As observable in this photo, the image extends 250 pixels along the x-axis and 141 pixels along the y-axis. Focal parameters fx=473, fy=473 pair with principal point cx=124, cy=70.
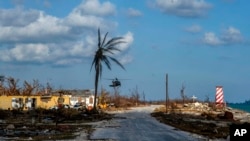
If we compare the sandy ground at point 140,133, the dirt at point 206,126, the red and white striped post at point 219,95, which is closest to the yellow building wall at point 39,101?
the red and white striped post at point 219,95

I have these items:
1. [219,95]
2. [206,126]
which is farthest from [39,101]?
[206,126]

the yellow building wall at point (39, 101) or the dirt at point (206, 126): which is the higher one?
the yellow building wall at point (39, 101)

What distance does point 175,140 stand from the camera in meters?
26.8

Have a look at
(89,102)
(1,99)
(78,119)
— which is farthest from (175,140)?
(89,102)

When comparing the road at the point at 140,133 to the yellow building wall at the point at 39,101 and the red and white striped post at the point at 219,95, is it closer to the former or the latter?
the red and white striped post at the point at 219,95

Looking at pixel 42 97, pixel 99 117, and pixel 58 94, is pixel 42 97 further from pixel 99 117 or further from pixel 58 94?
pixel 99 117

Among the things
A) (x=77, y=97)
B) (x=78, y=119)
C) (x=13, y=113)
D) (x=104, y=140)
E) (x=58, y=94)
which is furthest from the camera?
(x=77, y=97)

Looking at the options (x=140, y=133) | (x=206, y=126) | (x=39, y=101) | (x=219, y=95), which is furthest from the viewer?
(x=39, y=101)

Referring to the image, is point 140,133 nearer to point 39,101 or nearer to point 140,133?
point 140,133

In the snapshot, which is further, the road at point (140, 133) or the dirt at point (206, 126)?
the dirt at point (206, 126)

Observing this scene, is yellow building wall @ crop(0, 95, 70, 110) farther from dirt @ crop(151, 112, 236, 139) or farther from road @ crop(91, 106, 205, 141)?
road @ crop(91, 106, 205, 141)

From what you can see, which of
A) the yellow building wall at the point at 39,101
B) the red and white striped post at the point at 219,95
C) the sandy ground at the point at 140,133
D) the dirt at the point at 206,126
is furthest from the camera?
the yellow building wall at the point at 39,101

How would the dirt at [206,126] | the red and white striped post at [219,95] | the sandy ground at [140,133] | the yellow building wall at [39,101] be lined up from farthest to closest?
the yellow building wall at [39,101] → the red and white striped post at [219,95] → the dirt at [206,126] → the sandy ground at [140,133]

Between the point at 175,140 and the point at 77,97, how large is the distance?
80673 mm
